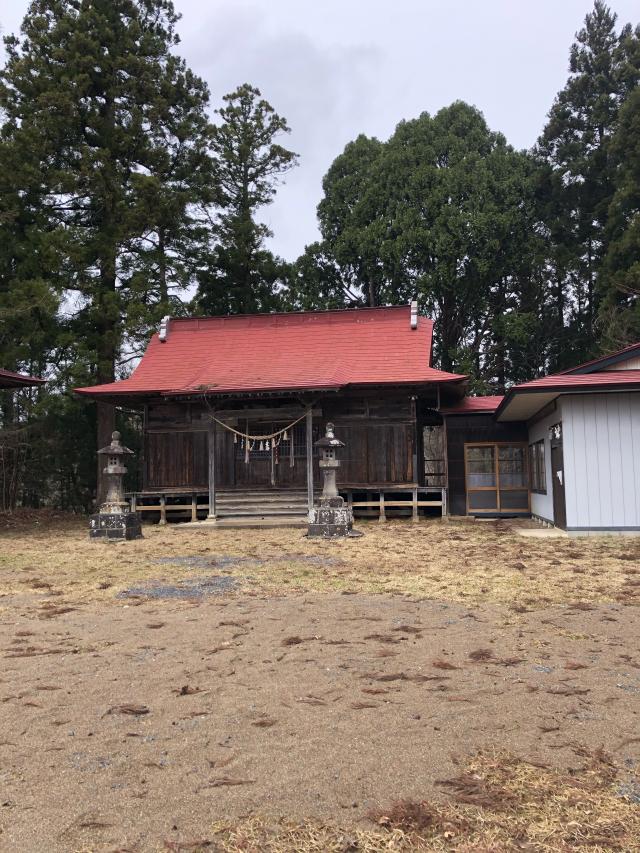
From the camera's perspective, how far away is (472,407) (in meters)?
17.0

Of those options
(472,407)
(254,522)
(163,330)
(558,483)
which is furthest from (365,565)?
(163,330)

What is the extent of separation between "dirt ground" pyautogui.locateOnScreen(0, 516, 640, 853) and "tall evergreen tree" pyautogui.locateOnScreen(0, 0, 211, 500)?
13.4 m

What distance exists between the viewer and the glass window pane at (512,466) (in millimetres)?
16469

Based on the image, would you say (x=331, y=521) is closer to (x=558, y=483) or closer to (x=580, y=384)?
(x=558, y=483)

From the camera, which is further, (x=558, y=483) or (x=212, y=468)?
(x=212, y=468)

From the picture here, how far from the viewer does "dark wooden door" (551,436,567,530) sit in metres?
11.8

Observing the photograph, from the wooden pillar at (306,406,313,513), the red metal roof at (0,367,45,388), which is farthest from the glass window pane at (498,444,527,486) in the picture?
the red metal roof at (0,367,45,388)

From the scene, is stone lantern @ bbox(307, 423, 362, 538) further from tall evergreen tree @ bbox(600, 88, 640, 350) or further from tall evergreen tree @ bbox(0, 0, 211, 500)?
tall evergreen tree @ bbox(600, 88, 640, 350)

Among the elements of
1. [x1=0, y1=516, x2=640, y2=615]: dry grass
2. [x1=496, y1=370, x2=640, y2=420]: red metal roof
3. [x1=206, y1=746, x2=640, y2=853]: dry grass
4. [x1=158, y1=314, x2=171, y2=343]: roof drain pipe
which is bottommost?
[x1=206, y1=746, x2=640, y2=853]: dry grass

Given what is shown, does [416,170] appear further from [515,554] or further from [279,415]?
[515,554]

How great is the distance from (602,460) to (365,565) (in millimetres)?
5288

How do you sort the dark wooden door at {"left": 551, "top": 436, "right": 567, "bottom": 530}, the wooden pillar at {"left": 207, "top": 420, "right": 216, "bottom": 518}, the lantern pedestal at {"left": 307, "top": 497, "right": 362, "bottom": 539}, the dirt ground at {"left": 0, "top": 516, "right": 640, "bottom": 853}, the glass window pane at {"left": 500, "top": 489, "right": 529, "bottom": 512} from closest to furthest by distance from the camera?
1. the dirt ground at {"left": 0, "top": 516, "right": 640, "bottom": 853}
2. the dark wooden door at {"left": 551, "top": 436, "right": 567, "bottom": 530}
3. the lantern pedestal at {"left": 307, "top": 497, "right": 362, "bottom": 539}
4. the wooden pillar at {"left": 207, "top": 420, "right": 216, "bottom": 518}
5. the glass window pane at {"left": 500, "top": 489, "right": 529, "bottom": 512}

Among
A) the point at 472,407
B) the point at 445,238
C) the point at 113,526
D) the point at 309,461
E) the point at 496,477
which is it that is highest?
the point at 445,238

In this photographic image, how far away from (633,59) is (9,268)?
25320 millimetres
